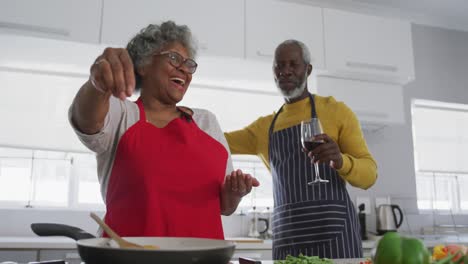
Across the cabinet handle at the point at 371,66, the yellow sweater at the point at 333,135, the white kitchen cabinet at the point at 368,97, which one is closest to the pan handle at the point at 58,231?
the yellow sweater at the point at 333,135

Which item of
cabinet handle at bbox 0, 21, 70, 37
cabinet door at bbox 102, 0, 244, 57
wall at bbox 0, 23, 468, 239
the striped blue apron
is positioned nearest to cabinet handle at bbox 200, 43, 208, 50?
cabinet door at bbox 102, 0, 244, 57

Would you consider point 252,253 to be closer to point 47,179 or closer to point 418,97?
point 47,179

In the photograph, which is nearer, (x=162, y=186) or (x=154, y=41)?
(x=162, y=186)

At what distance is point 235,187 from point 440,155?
289 cm

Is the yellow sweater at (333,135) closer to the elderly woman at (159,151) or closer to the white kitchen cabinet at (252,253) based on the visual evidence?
the elderly woman at (159,151)

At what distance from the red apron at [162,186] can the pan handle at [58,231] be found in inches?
4.7

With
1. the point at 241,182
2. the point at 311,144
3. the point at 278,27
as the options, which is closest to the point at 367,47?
the point at 278,27

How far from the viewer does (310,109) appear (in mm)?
1725

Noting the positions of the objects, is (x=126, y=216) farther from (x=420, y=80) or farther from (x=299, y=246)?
(x=420, y=80)

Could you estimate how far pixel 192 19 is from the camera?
2.40m

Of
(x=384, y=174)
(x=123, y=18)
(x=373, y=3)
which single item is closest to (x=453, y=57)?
(x=373, y=3)

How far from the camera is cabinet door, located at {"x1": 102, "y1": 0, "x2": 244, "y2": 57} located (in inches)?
89.3

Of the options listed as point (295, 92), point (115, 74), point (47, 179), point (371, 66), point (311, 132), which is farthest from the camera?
point (371, 66)

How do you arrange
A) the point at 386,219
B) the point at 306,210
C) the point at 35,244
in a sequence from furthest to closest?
the point at 386,219 < the point at 35,244 < the point at 306,210
